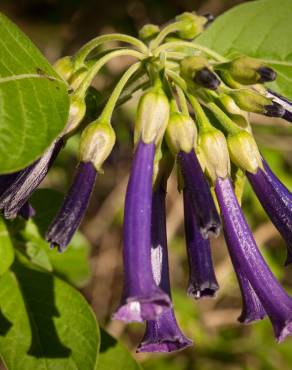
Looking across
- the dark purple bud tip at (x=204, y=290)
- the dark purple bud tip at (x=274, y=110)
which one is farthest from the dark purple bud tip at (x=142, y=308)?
the dark purple bud tip at (x=274, y=110)

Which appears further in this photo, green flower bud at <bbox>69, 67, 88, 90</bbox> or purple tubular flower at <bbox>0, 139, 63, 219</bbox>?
green flower bud at <bbox>69, 67, 88, 90</bbox>

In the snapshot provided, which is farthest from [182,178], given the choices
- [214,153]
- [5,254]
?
[5,254]

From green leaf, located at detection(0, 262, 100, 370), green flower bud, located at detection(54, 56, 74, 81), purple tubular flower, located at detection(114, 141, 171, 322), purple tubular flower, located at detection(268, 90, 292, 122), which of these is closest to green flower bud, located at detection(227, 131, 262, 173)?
purple tubular flower, located at detection(268, 90, 292, 122)

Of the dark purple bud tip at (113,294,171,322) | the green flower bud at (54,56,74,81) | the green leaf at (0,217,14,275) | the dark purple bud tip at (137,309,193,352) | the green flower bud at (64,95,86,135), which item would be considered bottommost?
the dark purple bud tip at (137,309,193,352)

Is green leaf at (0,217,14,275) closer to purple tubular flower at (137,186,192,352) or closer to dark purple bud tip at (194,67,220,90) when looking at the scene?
purple tubular flower at (137,186,192,352)

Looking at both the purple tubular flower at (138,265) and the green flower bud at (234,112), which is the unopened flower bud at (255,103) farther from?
the purple tubular flower at (138,265)

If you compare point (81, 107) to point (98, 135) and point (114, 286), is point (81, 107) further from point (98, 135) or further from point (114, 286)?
point (114, 286)
